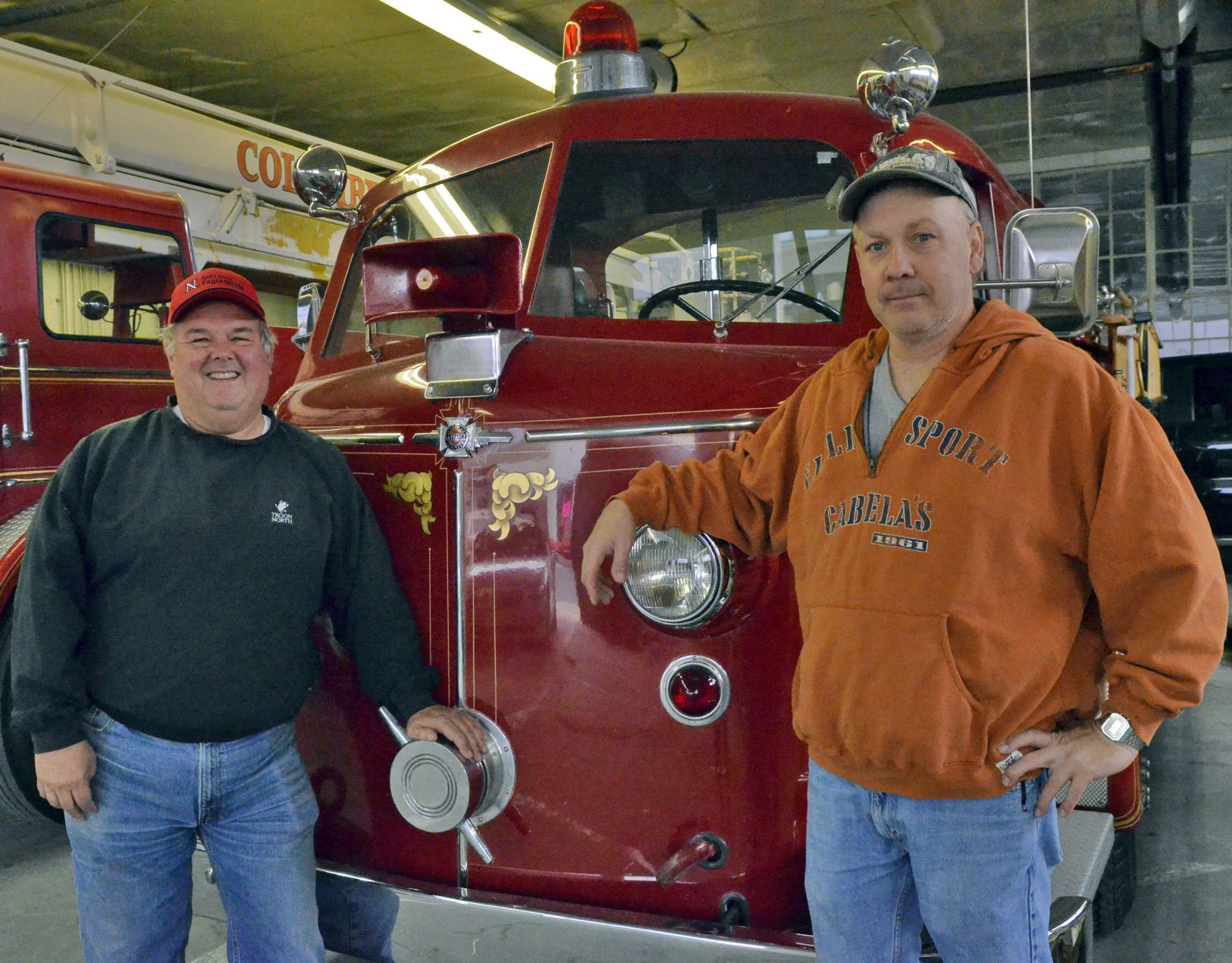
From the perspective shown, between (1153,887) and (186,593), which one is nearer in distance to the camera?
(186,593)

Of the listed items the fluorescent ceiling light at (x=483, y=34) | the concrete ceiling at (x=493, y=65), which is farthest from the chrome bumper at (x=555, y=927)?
the concrete ceiling at (x=493, y=65)

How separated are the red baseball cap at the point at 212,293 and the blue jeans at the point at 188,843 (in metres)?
A: 0.76

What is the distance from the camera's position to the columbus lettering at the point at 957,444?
4.81ft

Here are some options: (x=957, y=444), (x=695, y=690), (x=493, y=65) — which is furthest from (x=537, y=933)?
(x=493, y=65)

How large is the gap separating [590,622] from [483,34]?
20.7ft

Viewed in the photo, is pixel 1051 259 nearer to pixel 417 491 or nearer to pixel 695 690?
pixel 695 690

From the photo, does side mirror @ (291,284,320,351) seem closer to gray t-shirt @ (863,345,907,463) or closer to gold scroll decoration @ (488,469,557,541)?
gold scroll decoration @ (488,469,557,541)

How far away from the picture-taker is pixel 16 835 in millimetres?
4062

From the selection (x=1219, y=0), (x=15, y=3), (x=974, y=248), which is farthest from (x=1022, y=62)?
(x=974, y=248)

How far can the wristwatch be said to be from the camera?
1.43m

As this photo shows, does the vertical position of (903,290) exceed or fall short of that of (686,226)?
it falls short

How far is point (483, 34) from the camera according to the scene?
7.46 metres

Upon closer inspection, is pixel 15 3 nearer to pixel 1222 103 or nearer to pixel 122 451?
pixel 122 451

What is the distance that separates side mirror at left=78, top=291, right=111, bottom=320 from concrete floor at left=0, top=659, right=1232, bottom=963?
6.65 ft
